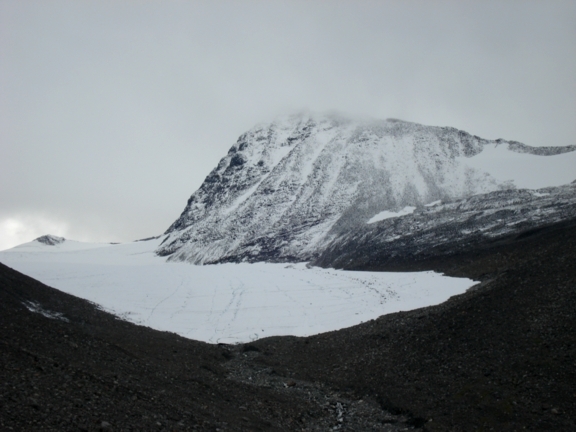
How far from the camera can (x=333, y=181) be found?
419 feet

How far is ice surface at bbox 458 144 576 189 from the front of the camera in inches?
3529

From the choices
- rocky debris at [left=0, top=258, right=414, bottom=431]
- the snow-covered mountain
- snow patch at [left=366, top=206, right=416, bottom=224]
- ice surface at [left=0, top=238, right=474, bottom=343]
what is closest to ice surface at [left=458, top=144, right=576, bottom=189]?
the snow-covered mountain

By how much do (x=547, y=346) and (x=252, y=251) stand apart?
99.3m

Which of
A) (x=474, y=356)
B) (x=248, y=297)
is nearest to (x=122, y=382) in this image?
(x=474, y=356)

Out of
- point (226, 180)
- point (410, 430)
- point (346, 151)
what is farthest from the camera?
point (226, 180)

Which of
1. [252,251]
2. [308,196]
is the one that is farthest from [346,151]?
[252,251]

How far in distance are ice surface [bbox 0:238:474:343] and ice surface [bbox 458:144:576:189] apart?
55.1 m

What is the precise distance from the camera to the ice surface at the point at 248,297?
3641 cm

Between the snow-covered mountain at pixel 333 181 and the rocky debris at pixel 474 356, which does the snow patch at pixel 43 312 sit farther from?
the snow-covered mountain at pixel 333 181

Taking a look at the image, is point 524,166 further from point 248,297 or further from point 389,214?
point 248,297

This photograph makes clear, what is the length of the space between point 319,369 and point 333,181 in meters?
103

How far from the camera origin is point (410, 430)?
59.6ft

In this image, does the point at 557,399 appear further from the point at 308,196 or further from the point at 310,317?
the point at 308,196

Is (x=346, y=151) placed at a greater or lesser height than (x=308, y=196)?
greater
